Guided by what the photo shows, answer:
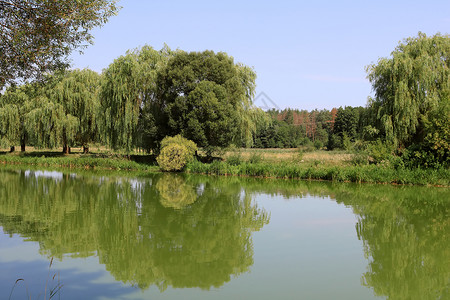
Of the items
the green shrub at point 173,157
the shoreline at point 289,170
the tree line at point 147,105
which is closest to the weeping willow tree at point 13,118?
the tree line at point 147,105

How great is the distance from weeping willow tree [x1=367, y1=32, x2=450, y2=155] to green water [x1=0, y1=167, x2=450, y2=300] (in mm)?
8753

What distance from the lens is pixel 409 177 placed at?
2152 centimetres

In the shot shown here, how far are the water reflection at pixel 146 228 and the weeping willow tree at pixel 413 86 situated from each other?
13280 millimetres

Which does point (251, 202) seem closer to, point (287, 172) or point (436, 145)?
point (287, 172)

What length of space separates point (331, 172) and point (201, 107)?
11.1 meters

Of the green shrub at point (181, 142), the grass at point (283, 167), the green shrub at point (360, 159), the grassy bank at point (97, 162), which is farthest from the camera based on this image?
the grassy bank at point (97, 162)

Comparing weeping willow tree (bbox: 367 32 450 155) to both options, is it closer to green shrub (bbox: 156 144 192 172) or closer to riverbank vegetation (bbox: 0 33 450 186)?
riverbank vegetation (bbox: 0 33 450 186)

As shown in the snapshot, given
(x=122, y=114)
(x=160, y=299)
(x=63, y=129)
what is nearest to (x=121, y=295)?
(x=160, y=299)

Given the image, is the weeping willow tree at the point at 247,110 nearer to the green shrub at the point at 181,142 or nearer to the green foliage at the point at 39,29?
the green shrub at the point at 181,142

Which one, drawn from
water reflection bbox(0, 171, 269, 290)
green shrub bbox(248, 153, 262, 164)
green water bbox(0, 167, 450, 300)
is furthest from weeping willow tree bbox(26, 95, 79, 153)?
green water bbox(0, 167, 450, 300)

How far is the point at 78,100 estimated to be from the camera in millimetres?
33594

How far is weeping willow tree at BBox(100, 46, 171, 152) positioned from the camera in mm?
30516

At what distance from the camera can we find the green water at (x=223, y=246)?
6.57 meters

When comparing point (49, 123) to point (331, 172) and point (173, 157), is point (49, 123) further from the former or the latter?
point (331, 172)
